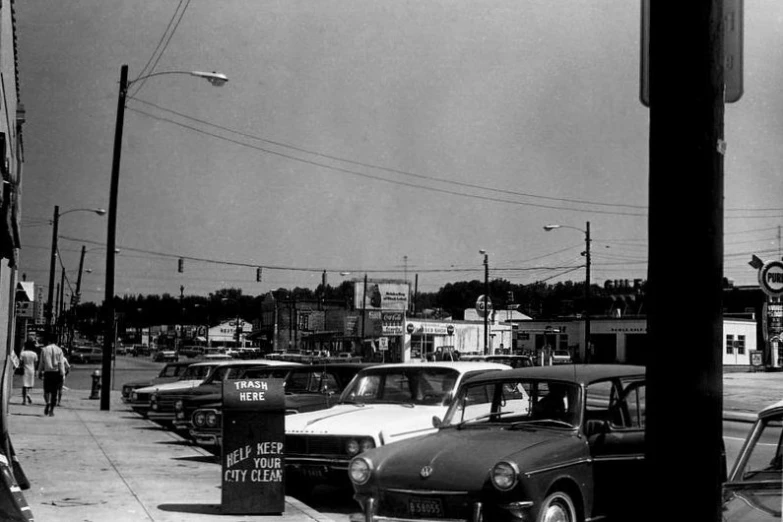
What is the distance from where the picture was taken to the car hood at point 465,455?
22.2ft

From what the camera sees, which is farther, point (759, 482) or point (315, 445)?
point (315, 445)

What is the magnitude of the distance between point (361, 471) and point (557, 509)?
1.56 meters

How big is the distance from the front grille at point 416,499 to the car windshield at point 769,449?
6.78 feet

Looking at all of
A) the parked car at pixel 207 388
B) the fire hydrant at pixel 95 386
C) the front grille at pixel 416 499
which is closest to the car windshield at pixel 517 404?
the front grille at pixel 416 499

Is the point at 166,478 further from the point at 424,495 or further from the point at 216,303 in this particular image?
the point at 216,303

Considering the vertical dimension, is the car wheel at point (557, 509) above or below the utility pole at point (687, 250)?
below

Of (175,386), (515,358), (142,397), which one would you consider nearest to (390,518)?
(515,358)

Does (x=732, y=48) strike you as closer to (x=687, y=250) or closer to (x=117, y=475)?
(x=687, y=250)

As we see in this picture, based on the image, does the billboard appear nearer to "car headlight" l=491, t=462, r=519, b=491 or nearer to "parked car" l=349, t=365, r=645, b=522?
"parked car" l=349, t=365, r=645, b=522

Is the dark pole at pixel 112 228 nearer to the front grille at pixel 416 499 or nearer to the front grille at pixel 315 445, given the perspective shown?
the front grille at pixel 315 445

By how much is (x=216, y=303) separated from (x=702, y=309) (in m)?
102

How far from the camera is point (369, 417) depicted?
10.2 metres

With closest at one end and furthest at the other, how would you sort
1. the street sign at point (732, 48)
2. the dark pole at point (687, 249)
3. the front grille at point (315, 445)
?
1. the dark pole at point (687, 249)
2. the street sign at point (732, 48)
3. the front grille at point (315, 445)

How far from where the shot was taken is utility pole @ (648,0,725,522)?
2473mm
